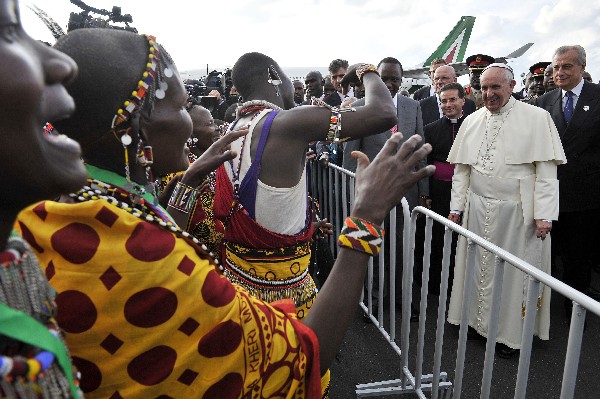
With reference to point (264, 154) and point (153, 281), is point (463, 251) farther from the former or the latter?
point (153, 281)

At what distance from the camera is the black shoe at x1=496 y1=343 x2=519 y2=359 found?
346 centimetres

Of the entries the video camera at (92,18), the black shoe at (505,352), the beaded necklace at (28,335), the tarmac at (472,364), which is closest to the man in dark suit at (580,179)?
the tarmac at (472,364)

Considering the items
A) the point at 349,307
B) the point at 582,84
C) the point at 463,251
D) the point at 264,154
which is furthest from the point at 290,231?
the point at 582,84

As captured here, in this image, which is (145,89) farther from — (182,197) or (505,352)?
(505,352)

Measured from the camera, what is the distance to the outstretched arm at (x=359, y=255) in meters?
1.23

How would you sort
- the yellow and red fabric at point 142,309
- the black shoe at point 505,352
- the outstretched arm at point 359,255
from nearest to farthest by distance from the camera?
the yellow and red fabric at point 142,309, the outstretched arm at point 359,255, the black shoe at point 505,352

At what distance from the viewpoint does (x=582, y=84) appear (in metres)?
4.48

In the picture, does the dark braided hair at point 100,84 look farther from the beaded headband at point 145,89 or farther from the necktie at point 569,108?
the necktie at point 569,108

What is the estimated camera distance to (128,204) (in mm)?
1197

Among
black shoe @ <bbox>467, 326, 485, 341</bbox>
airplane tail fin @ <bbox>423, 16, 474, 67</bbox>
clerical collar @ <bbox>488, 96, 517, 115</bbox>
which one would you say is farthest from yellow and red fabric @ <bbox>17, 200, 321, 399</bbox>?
airplane tail fin @ <bbox>423, 16, 474, 67</bbox>

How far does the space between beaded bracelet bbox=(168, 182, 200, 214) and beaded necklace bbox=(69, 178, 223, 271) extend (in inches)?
28.9

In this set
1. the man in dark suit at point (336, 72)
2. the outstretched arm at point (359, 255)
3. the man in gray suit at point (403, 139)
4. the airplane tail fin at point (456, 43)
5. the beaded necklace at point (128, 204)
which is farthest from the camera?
the airplane tail fin at point (456, 43)

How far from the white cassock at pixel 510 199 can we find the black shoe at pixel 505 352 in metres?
0.05

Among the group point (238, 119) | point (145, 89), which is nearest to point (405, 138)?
point (238, 119)
